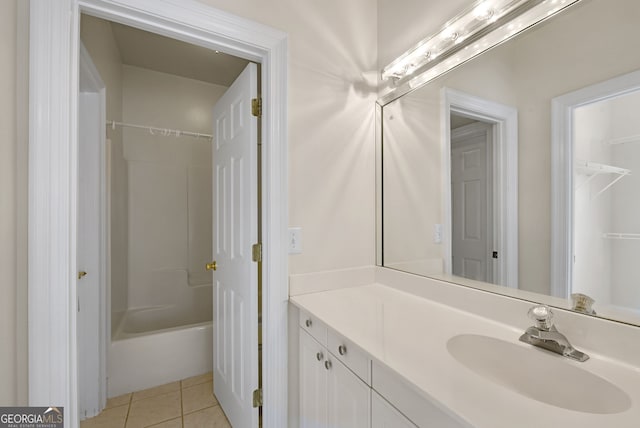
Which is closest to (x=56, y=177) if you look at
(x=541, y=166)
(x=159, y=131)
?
(x=541, y=166)

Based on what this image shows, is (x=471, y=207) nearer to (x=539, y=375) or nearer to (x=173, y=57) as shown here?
(x=539, y=375)

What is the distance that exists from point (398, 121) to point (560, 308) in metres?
1.05

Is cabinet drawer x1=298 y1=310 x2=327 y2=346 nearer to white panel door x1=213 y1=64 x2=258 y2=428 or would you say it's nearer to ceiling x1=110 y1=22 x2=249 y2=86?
white panel door x1=213 y1=64 x2=258 y2=428

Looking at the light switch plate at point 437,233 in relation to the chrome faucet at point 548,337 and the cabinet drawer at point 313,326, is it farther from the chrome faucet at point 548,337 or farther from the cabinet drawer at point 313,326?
the cabinet drawer at point 313,326

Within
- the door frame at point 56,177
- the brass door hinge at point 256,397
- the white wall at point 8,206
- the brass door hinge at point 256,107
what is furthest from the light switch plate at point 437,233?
the white wall at point 8,206

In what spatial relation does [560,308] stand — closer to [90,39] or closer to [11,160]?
[11,160]

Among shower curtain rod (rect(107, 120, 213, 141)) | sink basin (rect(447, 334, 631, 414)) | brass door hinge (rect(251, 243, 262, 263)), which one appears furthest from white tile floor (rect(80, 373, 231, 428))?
shower curtain rod (rect(107, 120, 213, 141))

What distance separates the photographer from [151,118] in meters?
2.64

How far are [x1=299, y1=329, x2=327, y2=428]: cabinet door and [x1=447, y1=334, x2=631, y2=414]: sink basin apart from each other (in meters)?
0.50

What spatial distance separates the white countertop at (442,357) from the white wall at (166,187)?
195 centimetres

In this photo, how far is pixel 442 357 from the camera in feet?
2.46

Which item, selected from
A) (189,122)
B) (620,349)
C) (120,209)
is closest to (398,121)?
(620,349)

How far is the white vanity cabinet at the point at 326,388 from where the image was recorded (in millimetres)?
862

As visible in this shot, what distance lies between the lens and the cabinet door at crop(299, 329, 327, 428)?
42.3 inches
